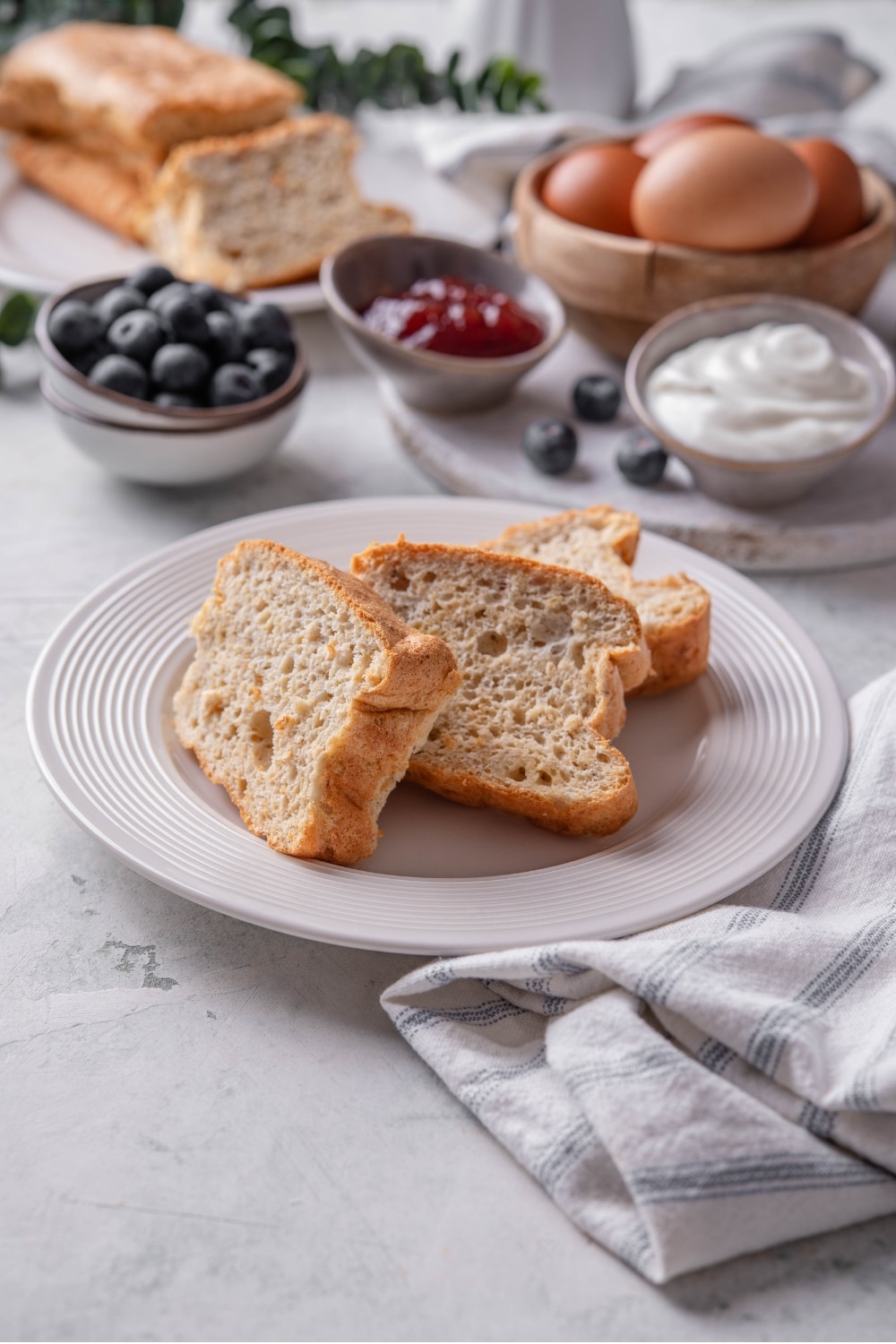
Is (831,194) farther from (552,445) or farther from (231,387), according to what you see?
(231,387)

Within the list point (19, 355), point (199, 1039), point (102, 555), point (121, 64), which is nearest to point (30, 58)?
Answer: point (121, 64)

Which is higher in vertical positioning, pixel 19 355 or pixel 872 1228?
pixel 872 1228

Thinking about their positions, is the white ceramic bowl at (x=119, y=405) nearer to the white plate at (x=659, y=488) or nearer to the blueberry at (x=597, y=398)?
the white plate at (x=659, y=488)

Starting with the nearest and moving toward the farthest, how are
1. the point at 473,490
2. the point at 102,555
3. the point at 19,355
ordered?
the point at 102,555 → the point at 473,490 → the point at 19,355

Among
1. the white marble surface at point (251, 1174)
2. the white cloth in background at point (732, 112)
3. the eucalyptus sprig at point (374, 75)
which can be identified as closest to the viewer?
the white marble surface at point (251, 1174)

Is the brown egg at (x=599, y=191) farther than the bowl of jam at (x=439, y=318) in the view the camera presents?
Yes

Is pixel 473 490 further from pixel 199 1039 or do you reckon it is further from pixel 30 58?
pixel 30 58

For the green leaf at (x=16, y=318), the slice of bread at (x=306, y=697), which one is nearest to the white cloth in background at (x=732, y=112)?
the green leaf at (x=16, y=318)

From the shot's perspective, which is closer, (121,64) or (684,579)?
(684,579)
